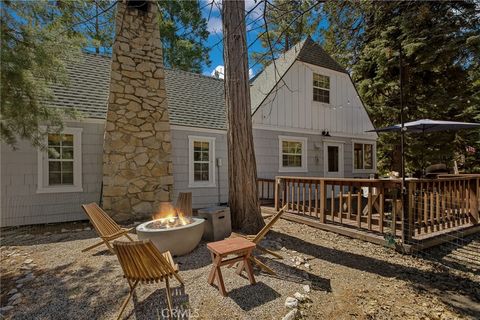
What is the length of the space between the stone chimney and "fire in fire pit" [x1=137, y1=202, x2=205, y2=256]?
2946mm

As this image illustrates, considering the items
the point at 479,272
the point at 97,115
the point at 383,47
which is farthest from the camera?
the point at 383,47

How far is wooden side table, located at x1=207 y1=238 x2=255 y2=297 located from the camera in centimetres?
304

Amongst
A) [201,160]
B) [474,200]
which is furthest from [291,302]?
[201,160]

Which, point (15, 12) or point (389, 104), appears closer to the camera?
point (15, 12)

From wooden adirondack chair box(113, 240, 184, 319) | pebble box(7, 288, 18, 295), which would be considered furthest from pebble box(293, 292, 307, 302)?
pebble box(7, 288, 18, 295)

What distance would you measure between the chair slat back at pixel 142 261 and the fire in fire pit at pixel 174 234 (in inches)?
46.1

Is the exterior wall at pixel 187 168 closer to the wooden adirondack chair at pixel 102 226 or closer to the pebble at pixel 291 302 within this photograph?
the wooden adirondack chair at pixel 102 226

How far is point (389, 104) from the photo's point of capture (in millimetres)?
13438

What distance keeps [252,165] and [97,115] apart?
4.97 meters

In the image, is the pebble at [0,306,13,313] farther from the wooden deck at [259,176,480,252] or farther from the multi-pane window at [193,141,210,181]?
the multi-pane window at [193,141,210,181]

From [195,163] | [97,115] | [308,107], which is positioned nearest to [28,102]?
[97,115]

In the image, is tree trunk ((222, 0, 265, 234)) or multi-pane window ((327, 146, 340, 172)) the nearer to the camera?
tree trunk ((222, 0, 265, 234))

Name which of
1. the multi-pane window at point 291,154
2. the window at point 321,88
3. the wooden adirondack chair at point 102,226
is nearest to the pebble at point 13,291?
the wooden adirondack chair at point 102,226

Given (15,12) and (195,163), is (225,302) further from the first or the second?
(195,163)
